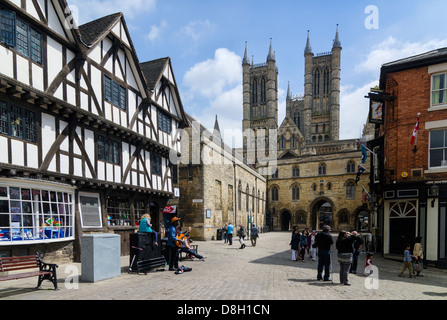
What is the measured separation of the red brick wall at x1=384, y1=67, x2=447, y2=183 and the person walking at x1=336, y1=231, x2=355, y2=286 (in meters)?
7.62

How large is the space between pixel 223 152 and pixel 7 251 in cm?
2061

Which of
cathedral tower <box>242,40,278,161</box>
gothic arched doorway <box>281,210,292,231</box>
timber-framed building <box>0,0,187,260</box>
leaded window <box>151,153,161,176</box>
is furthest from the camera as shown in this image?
cathedral tower <box>242,40,278,161</box>

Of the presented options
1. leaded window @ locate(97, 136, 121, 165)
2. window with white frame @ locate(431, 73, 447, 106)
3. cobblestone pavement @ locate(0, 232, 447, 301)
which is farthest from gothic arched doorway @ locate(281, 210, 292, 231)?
cobblestone pavement @ locate(0, 232, 447, 301)

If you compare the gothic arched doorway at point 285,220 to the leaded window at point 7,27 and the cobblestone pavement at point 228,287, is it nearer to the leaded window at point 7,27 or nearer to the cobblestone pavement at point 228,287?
the cobblestone pavement at point 228,287

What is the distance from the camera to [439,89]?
13664 millimetres

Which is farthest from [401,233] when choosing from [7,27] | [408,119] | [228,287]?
[7,27]

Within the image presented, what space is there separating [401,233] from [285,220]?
38.9 meters

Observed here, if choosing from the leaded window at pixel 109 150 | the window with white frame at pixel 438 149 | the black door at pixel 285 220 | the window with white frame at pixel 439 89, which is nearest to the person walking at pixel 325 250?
the window with white frame at pixel 438 149

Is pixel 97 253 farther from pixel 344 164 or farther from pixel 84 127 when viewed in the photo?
pixel 344 164

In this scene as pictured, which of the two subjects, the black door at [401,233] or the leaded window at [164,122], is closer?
the black door at [401,233]

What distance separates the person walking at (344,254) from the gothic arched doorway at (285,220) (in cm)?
4402

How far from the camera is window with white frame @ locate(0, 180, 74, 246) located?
8.95 m

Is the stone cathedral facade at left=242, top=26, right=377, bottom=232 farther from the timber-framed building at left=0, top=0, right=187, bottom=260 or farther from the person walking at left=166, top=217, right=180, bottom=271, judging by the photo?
the person walking at left=166, top=217, right=180, bottom=271

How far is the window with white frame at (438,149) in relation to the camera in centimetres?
1328
